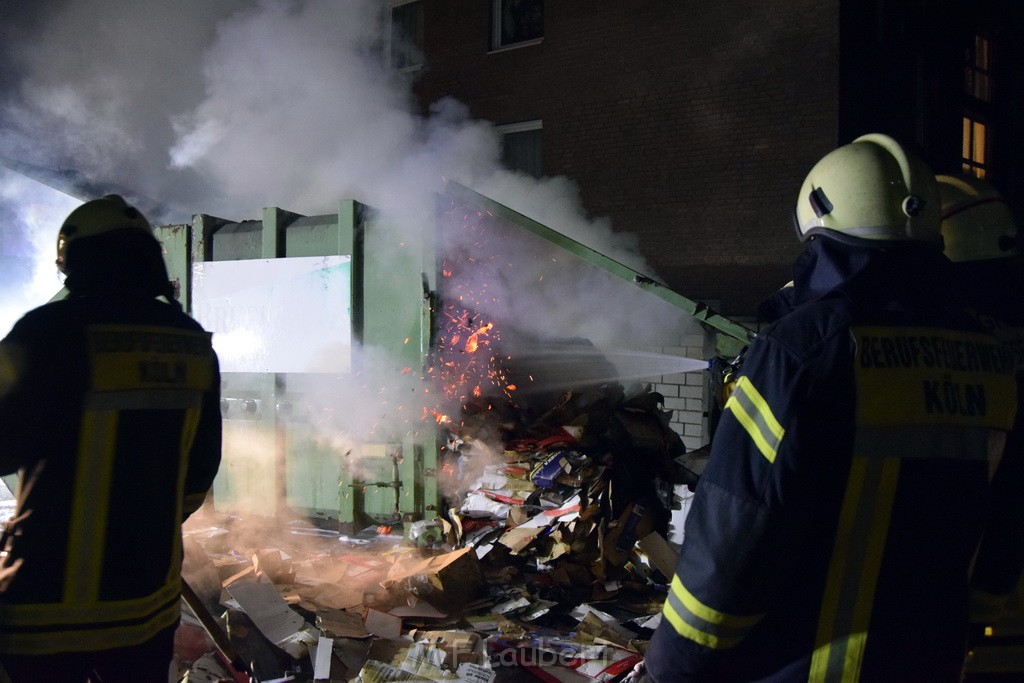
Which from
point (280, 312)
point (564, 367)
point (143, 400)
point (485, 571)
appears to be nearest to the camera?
point (143, 400)

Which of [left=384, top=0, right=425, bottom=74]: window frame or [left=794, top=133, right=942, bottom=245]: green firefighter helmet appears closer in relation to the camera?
[left=794, top=133, right=942, bottom=245]: green firefighter helmet

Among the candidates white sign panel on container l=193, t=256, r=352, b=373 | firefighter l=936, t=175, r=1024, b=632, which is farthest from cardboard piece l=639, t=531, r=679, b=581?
white sign panel on container l=193, t=256, r=352, b=373

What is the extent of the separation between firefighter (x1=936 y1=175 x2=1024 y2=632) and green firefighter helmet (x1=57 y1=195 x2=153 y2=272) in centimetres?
268

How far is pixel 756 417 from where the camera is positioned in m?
1.32

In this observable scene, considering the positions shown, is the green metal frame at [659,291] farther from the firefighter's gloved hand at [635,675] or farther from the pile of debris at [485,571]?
the firefighter's gloved hand at [635,675]

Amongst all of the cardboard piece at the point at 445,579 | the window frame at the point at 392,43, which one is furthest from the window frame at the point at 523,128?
the cardboard piece at the point at 445,579

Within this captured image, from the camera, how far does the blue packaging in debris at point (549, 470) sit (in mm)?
4332

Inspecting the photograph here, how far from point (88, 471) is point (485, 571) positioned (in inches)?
113

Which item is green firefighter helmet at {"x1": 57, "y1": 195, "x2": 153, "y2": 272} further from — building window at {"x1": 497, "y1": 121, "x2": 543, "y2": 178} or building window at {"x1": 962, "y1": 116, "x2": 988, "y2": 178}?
building window at {"x1": 962, "y1": 116, "x2": 988, "y2": 178}

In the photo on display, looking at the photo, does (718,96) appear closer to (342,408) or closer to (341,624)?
(342,408)

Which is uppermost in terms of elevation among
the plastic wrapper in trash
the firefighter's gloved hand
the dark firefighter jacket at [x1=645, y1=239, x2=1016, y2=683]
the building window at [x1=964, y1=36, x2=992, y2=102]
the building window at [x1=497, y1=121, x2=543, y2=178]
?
the building window at [x1=964, y1=36, x2=992, y2=102]

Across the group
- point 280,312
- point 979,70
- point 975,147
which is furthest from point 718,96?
point 280,312

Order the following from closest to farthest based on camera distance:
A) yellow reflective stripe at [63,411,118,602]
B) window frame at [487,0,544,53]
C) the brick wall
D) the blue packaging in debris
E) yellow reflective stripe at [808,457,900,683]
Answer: yellow reflective stripe at [808,457,900,683], yellow reflective stripe at [63,411,118,602], the blue packaging in debris, the brick wall, window frame at [487,0,544,53]

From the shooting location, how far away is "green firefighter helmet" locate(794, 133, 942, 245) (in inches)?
56.7
